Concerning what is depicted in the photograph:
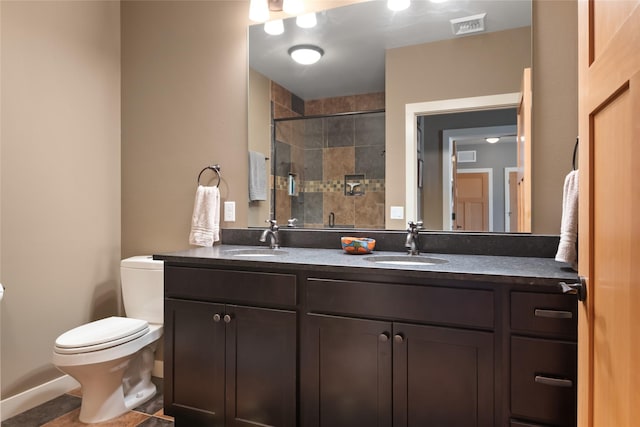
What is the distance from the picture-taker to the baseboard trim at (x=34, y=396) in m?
2.02

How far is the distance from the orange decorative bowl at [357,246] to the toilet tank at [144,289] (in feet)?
3.74

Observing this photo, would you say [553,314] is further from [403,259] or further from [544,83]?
[544,83]

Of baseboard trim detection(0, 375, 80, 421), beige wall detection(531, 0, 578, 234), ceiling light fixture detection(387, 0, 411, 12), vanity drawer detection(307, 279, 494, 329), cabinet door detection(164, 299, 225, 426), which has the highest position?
ceiling light fixture detection(387, 0, 411, 12)

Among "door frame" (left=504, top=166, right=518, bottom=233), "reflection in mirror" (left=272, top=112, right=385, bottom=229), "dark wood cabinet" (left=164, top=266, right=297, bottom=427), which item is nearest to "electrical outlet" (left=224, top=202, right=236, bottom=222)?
"reflection in mirror" (left=272, top=112, right=385, bottom=229)

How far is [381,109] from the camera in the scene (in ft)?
6.88

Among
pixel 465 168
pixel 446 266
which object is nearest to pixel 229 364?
pixel 446 266

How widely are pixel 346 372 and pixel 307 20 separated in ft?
6.15

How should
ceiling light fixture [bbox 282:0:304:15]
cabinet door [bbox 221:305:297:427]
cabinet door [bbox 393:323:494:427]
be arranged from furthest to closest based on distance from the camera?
ceiling light fixture [bbox 282:0:304:15] → cabinet door [bbox 221:305:297:427] → cabinet door [bbox 393:323:494:427]

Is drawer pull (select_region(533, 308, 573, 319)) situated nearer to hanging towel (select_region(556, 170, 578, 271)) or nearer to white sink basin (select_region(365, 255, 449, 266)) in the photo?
hanging towel (select_region(556, 170, 578, 271))

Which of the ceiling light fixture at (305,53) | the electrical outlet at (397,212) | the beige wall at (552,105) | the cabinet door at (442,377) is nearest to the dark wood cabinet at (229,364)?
the cabinet door at (442,377)

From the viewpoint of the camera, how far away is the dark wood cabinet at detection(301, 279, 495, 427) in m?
1.32

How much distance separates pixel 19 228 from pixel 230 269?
1.28 meters

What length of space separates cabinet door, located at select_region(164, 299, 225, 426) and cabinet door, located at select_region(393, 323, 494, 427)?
2.64 ft

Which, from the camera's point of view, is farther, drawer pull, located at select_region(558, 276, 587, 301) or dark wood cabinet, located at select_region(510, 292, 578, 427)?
dark wood cabinet, located at select_region(510, 292, 578, 427)
